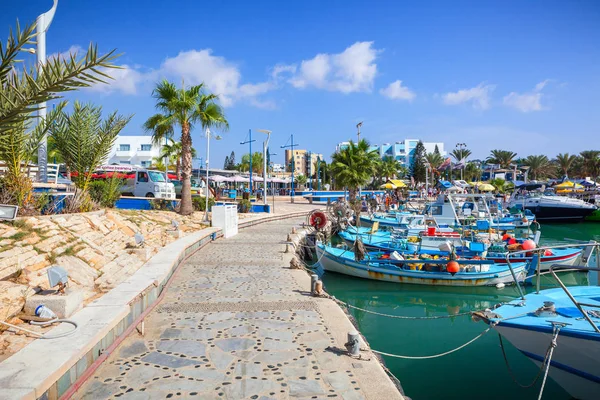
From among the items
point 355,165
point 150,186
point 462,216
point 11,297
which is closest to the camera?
point 11,297

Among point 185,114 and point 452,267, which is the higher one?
point 185,114

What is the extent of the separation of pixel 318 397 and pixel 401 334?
6.50 metres

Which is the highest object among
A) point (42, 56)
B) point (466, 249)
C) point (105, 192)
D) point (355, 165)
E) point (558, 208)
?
point (42, 56)

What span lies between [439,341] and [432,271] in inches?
190

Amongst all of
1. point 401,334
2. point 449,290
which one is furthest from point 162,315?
point 449,290

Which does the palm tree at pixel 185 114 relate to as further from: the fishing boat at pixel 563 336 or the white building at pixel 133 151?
the white building at pixel 133 151

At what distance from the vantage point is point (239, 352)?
6.00 m

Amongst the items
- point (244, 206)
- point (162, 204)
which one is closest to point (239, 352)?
point (162, 204)

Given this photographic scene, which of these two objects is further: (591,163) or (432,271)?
(591,163)

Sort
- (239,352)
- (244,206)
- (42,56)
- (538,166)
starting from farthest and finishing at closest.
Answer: (538,166), (244,206), (42,56), (239,352)

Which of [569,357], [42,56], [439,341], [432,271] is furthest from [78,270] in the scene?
[432,271]

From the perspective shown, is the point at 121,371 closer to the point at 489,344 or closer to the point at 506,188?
the point at 489,344

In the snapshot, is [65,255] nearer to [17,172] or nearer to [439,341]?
[17,172]

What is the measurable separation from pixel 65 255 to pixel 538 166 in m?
89.0
